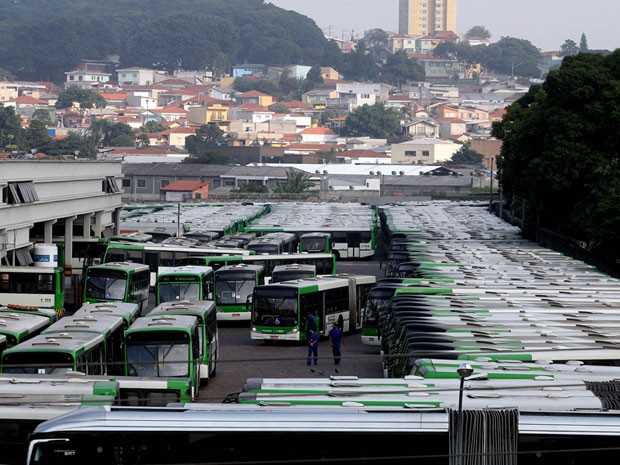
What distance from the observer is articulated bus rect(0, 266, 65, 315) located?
2675 cm

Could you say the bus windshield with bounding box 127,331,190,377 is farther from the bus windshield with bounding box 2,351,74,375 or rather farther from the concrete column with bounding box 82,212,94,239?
the concrete column with bounding box 82,212,94,239

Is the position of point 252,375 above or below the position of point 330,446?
below

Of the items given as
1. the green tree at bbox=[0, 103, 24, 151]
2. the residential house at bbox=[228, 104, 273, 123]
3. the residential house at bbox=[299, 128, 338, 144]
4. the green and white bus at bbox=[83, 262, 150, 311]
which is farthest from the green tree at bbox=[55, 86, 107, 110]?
the green and white bus at bbox=[83, 262, 150, 311]

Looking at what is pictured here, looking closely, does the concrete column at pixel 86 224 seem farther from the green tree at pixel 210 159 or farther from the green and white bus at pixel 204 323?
the green tree at pixel 210 159

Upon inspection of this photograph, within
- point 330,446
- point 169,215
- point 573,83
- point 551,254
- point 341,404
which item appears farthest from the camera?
point 169,215

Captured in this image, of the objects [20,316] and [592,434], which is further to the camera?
[20,316]

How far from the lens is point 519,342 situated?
58.2ft

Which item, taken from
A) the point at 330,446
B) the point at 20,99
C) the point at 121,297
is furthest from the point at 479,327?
the point at 20,99

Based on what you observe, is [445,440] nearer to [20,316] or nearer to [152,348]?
[152,348]

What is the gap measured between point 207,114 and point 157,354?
170328 mm

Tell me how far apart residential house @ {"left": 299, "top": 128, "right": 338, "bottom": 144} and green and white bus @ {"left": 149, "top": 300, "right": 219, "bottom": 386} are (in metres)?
145

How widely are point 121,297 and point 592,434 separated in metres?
17.5

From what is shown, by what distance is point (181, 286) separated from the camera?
27.1 m

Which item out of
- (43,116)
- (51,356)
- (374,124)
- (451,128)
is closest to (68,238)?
(51,356)
